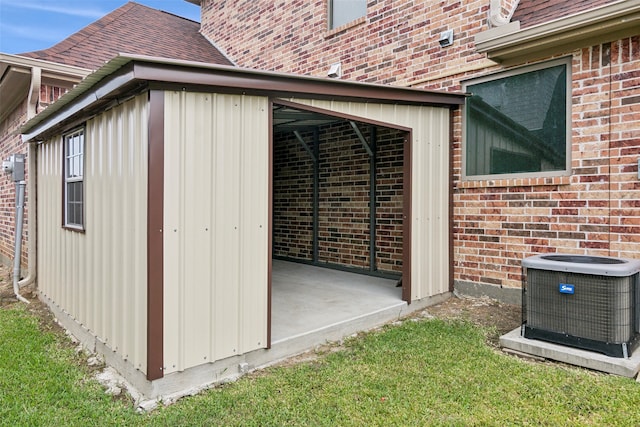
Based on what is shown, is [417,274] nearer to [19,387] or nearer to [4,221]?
[19,387]

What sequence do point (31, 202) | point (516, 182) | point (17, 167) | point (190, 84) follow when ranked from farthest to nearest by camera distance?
1. point (31, 202)
2. point (17, 167)
3. point (516, 182)
4. point (190, 84)

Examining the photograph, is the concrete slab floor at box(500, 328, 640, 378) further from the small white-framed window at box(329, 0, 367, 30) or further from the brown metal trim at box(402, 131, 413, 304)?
the small white-framed window at box(329, 0, 367, 30)

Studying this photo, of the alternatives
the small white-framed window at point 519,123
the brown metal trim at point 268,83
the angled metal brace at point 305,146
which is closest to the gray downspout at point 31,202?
the angled metal brace at point 305,146

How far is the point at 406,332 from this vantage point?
4.39 m

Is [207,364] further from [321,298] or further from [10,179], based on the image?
[10,179]

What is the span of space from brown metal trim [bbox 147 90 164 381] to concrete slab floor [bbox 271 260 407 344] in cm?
107

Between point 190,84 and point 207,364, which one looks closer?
point 190,84

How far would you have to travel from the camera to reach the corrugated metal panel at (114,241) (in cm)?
313

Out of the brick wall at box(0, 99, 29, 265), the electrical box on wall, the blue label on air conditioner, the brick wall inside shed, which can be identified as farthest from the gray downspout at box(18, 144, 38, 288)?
the blue label on air conditioner

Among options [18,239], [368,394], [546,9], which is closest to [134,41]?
[18,239]

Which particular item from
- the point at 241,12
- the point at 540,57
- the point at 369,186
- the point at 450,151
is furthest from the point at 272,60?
the point at 540,57

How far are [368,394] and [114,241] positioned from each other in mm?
2341

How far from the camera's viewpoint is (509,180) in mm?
5102

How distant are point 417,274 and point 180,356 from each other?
9.83 feet
